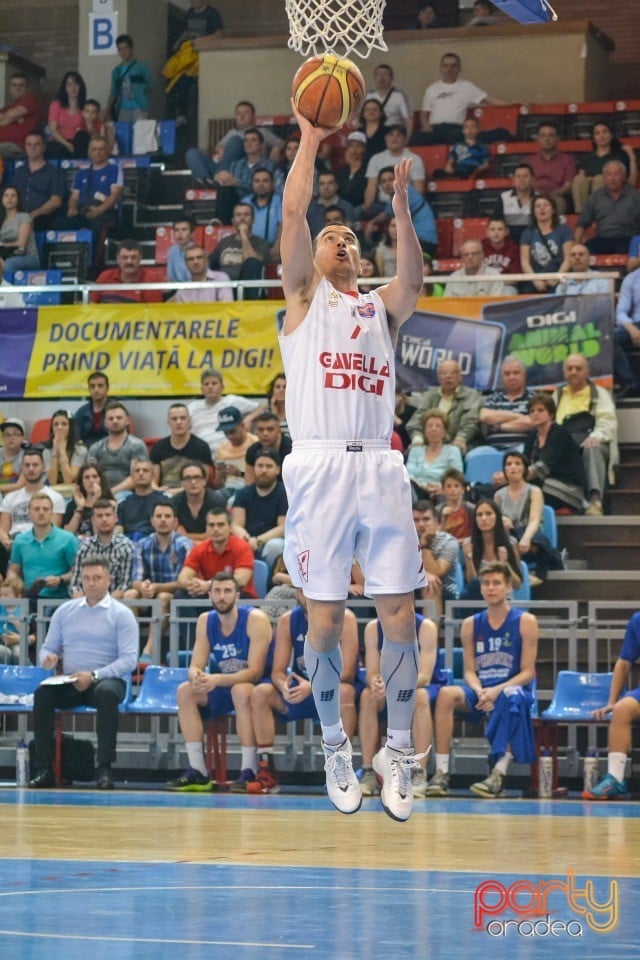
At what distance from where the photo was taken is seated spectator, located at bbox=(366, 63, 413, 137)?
20.7 meters

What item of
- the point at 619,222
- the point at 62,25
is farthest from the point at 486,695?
the point at 62,25

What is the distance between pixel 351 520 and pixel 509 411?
8933 millimetres

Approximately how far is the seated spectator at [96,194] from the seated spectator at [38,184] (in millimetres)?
196

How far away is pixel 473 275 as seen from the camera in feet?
56.5

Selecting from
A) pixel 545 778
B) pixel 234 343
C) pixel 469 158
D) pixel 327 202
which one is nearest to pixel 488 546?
pixel 545 778

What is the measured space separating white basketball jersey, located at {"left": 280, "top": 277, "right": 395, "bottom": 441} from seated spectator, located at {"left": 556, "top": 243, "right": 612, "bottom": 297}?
30.3ft

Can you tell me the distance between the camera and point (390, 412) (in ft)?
24.2

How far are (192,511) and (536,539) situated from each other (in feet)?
11.1

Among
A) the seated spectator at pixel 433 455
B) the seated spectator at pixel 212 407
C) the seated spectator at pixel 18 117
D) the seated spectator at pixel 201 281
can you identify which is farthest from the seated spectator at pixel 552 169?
the seated spectator at pixel 18 117

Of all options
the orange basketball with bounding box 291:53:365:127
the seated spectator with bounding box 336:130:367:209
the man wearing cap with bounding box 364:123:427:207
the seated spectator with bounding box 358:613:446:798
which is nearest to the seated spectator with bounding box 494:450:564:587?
the seated spectator with bounding box 358:613:446:798

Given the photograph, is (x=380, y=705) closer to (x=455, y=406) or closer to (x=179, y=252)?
(x=455, y=406)

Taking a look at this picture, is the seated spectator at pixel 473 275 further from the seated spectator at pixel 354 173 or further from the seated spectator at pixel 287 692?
the seated spectator at pixel 287 692

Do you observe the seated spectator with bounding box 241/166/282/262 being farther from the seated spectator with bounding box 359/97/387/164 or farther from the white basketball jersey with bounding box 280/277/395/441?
the white basketball jersey with bounding box 280/277/395/441

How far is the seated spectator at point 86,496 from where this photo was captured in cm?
1544
